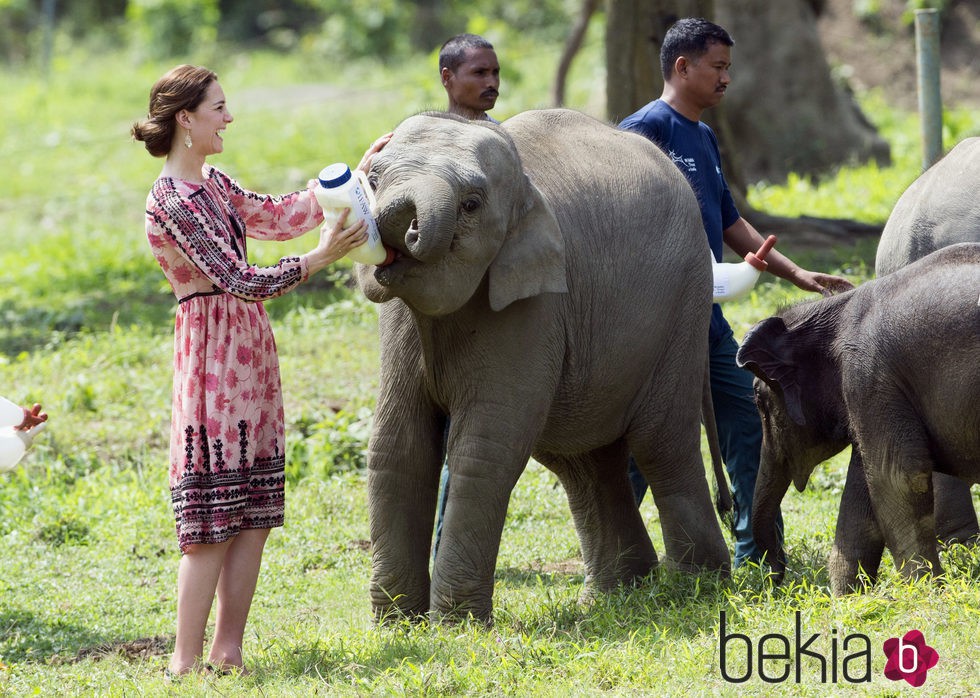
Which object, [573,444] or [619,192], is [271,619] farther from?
[619,192]

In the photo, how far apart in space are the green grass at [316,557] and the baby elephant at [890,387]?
202mm

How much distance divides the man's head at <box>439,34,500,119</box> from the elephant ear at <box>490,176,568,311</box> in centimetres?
124

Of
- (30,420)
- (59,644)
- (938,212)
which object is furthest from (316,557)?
(938,212)

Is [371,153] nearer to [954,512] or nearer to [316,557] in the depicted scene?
[316,557]

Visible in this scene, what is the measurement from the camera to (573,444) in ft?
16.6

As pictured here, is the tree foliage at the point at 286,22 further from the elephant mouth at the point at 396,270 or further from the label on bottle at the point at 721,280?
the elephant mouth at the point at 396,270

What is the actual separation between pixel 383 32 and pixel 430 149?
19.3 metres

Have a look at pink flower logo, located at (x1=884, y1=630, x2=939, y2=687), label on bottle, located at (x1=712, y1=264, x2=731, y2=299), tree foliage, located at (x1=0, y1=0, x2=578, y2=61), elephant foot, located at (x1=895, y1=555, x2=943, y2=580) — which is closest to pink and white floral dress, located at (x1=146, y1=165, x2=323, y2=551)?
label on bottle, located at (x1=712, y1=264, x2=731, y2=299)

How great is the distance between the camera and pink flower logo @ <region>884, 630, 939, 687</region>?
3920 millimetres

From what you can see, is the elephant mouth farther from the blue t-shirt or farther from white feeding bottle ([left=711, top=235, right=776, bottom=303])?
the blue t-shirt

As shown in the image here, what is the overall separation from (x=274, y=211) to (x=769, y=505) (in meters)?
2.02

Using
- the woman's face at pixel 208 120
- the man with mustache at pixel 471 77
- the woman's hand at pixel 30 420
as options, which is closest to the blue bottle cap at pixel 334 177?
the woman's face at pixel 208 120

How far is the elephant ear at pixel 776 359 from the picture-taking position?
4977 millimetres

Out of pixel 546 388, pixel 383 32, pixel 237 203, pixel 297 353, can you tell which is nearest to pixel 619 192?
pixel 546 388
